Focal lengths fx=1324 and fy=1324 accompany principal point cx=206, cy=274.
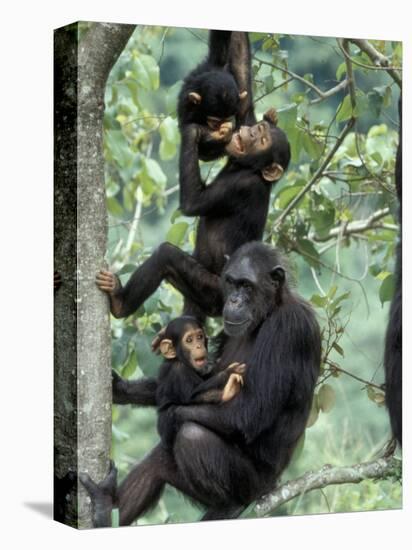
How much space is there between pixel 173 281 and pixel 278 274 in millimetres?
655

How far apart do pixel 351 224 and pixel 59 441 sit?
2499mm

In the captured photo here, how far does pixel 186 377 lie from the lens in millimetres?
8125

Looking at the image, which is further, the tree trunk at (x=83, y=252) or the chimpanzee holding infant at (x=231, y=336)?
the chimpanzee holding infant at (x=231, y=336)

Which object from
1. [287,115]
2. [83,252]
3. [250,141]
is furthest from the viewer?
[287,115]

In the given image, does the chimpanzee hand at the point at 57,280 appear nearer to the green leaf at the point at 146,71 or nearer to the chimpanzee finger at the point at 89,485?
the chimpanzee finger at the point at 89,485

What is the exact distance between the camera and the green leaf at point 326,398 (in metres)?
8.75

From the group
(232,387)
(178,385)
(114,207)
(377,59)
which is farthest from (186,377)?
(377,59)

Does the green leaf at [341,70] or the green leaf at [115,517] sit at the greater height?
the green leaf at [341,70]

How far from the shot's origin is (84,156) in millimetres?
7824

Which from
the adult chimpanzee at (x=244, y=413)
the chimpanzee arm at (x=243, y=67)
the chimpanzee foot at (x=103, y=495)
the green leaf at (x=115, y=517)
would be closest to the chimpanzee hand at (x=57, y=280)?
the adult chimpanzee at (x=244, y=413)

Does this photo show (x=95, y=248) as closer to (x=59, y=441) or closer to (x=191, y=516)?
(x=59, y=441)

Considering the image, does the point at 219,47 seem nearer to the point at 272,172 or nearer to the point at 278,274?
the point at 272,172

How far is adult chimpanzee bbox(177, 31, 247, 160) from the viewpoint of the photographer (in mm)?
8273

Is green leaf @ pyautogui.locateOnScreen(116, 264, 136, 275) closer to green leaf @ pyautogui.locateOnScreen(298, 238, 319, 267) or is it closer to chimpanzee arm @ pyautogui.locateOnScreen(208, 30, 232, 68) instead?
green leaf @ pyautogui.locateOnScreen(298, 238, 319, 267)
